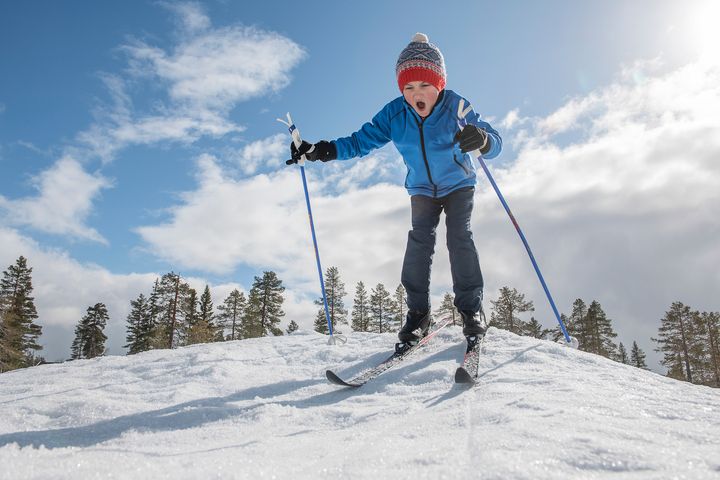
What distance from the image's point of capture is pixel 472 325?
3797mm

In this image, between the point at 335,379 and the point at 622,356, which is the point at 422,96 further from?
the point at 622,356

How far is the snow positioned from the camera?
4.33ft

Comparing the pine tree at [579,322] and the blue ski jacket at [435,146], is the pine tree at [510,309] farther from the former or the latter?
the blue ski jacket at [435,146]

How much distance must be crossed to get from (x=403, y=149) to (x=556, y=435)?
137 inches

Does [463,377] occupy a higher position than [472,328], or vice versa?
[472,328]

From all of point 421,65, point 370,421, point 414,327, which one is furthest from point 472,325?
point 421,65

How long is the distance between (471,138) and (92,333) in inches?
2320

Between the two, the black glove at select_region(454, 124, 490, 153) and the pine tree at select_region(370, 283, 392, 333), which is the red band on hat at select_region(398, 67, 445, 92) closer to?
the black glove at select_region(454, 124, 490, 153)

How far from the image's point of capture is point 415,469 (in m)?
1.29

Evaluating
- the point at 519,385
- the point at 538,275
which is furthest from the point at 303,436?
the point at 538,275

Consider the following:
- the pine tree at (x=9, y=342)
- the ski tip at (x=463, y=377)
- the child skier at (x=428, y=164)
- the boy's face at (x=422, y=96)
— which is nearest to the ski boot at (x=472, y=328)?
the child skier at (x=428, y=164)

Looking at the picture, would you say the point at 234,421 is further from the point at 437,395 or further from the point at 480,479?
the point at 480,479

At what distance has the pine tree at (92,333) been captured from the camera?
50781 millimetres

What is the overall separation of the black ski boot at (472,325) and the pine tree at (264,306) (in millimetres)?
37626
